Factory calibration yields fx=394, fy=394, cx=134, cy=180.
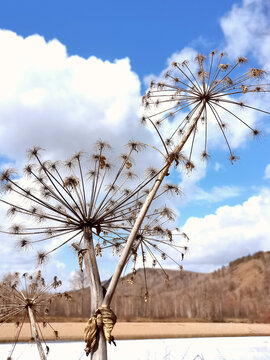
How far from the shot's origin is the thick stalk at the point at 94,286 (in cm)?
686

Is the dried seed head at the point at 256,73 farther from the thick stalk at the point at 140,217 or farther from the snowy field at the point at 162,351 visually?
the snowy field at the point at 162,351

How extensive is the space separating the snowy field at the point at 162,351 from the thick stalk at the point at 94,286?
30.3ft

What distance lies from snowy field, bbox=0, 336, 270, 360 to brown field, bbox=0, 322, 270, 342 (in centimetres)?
268

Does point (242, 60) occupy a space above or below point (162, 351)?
above

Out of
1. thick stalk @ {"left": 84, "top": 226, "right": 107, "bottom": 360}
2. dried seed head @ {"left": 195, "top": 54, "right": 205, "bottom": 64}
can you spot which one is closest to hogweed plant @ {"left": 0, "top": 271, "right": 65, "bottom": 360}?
thick stalk @ {"left": 84, "top": 226, "right": 107, "bottom": 360}

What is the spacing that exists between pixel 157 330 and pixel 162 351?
756 cm

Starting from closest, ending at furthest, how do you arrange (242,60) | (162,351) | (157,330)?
(242,60) → (162,351) → (157,330)

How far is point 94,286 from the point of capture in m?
7.32

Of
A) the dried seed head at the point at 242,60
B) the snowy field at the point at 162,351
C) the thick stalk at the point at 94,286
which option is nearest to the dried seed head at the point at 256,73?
the dried seed head at the point at 242,60

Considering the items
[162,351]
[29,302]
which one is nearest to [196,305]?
[162,351]

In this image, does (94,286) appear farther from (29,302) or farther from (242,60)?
(242,60)

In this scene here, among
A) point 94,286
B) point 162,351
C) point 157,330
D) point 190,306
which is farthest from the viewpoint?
point 190,306

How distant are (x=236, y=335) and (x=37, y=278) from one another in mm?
18861

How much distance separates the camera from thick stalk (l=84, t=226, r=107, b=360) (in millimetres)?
6861
